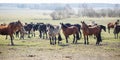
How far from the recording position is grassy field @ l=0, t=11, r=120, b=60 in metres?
11.4

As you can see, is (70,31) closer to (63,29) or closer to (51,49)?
(63,29)

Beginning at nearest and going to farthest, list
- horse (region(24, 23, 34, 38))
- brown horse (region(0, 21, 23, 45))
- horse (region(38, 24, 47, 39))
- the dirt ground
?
the dirt ground, brown horse (region(0, 21, 23, 45)), horse (region(24, 23, 34, 38)), horse (region(38, 24, 47, 39))

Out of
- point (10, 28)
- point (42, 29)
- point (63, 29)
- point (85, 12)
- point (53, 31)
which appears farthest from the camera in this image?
point (42, 29)

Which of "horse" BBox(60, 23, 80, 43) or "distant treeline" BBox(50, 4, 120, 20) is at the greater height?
"distant treeline" BBox(50, 4, 120, 20)

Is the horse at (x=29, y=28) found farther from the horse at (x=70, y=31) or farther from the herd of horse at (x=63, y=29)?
the horse at (x=70, y=31)

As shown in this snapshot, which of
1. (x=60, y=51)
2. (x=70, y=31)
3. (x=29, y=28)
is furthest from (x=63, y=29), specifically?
(x=60, y=51)

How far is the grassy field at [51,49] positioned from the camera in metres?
11.4

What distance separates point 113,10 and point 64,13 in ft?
7.56

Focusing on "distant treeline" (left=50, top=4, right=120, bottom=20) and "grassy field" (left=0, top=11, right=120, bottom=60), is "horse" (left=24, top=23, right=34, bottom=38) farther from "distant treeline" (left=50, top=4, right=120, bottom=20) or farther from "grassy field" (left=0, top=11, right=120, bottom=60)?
"distant treeline" (left=50, top=4, right=120, bottom=20)

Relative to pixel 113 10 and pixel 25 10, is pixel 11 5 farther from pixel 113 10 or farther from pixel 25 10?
pixel 113 10

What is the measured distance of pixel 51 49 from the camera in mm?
12555

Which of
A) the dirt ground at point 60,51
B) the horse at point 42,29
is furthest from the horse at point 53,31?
the horse at point 42,29

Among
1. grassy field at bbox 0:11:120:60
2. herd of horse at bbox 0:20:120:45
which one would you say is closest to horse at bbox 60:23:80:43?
herd of horse at bbox 0:20:120:45

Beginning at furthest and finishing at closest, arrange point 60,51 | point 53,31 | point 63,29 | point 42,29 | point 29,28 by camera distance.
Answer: point 42,29 → point 29,28 → point 63,29 → point 53,31 → point 60,51
